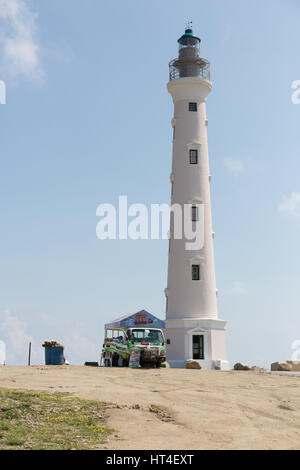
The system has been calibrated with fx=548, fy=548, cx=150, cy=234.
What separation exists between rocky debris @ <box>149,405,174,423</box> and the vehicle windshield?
1584cm

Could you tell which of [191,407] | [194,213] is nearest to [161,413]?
[191,407]

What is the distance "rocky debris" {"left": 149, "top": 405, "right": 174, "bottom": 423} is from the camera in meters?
13.6

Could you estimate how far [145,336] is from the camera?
102ft

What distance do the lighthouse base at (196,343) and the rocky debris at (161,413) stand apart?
962 inches

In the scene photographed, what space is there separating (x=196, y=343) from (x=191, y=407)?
979 inches

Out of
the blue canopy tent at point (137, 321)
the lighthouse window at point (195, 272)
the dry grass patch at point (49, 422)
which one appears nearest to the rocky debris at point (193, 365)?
the blue canopy tent at point (137, 321)

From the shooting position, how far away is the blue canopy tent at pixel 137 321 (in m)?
34.8

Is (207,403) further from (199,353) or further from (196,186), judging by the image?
(196,186)

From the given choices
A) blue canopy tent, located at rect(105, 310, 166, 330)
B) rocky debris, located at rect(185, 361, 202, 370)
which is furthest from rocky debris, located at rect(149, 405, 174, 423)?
rocky debris, located at rect(185, 361, 202, 370)

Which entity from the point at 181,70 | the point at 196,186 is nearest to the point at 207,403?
the point at 196,186

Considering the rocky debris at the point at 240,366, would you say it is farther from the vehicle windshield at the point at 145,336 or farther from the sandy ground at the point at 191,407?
the sandy ground at the point at 191,407

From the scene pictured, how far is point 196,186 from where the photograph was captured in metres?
41.3

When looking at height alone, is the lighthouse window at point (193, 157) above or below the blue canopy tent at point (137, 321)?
above

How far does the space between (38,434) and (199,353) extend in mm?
28704
